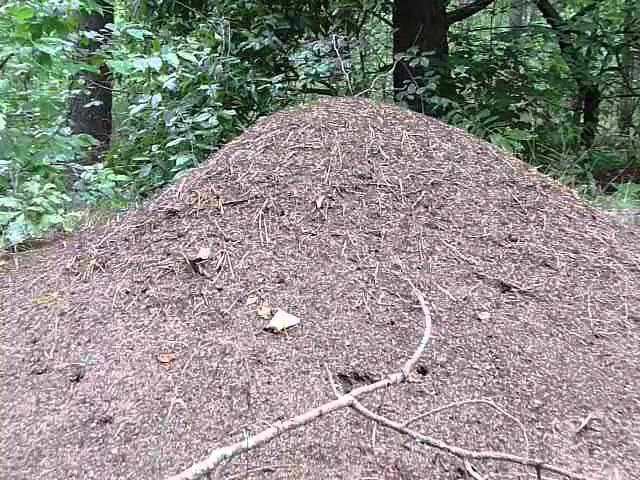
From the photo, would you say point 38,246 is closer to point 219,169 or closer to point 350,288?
point 219,169

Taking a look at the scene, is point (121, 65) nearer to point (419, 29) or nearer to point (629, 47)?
point (419, 29)

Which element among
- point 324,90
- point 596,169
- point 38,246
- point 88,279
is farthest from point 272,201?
point 596,169

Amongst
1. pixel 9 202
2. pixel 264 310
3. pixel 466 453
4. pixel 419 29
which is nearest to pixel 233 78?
pixel 9 202

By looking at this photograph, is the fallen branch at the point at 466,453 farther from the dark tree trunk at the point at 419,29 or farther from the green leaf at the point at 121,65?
the dark tree trunk at the point at 419,29

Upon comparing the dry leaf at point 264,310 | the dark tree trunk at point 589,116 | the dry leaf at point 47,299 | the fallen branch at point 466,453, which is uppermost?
the dry leaf at point 264,310

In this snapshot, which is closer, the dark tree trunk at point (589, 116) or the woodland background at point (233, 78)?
the woodland background at point (233, 78)

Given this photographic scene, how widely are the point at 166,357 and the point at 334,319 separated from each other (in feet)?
1.70

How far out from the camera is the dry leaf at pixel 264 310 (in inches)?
68.7

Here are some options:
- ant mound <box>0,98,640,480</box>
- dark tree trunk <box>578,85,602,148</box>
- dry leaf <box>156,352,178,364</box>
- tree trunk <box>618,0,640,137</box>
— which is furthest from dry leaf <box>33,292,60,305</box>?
dark tree trunk <box>578,85,602,148</box>

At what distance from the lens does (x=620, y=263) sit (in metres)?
2.10

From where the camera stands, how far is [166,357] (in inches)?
65.0

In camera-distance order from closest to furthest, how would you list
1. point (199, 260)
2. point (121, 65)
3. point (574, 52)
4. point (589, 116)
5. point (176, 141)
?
point (199, 260)
point (121, 65)
point (176, 141)
point (574, 52)
point (589, 116)

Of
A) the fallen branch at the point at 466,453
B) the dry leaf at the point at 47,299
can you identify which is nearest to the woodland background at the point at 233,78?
the dry leaf at the point at 47,299

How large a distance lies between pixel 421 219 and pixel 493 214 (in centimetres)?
30
